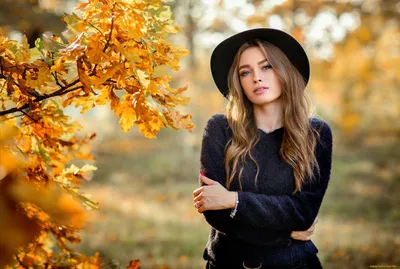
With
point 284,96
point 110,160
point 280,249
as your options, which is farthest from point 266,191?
point 110,160

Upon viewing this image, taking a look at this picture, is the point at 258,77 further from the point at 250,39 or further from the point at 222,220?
the point at 222,220

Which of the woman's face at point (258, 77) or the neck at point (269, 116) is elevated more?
the woman's face at point (258, 77)

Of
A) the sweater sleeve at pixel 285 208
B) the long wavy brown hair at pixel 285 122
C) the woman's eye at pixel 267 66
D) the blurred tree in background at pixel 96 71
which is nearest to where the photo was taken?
the blurred tree in background at pixel 96 71

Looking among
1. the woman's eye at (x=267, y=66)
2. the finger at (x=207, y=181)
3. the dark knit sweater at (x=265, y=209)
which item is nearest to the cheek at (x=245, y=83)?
the woman's eye at (x=267, y=66)

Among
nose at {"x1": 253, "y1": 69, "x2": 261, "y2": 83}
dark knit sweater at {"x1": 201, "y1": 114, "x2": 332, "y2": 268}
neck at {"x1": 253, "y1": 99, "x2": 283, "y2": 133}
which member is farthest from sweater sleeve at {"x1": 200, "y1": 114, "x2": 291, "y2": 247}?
nose at {"x1": 253, "y1": 69, "x2": 261, "y2": 83}

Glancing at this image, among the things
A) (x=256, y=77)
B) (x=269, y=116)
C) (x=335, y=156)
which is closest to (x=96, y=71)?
(x=256, y=77)

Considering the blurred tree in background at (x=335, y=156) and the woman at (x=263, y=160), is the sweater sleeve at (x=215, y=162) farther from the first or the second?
the blurred tree in background at (x=335, y=156)

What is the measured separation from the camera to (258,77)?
2.37m

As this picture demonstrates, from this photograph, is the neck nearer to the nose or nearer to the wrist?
the nose

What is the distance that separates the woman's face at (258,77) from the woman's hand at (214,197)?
544 mm

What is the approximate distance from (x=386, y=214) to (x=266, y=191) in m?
7.61

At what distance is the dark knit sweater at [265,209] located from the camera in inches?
85.0

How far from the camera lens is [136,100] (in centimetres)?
177

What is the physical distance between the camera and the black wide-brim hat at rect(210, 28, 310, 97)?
93.8 inches
